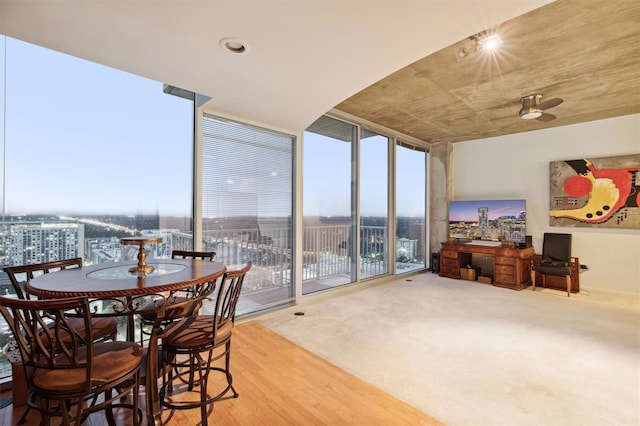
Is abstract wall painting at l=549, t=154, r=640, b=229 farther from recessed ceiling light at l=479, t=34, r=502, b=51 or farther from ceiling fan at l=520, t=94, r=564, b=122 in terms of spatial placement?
recessed ceiling light at l=479, t=34, r=502, b=51

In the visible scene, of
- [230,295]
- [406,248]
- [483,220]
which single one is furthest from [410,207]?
[230,295]

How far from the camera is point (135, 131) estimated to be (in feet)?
9.04

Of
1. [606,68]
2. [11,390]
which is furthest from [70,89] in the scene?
[606,68]

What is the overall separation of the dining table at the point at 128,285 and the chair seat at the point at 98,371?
169 mm

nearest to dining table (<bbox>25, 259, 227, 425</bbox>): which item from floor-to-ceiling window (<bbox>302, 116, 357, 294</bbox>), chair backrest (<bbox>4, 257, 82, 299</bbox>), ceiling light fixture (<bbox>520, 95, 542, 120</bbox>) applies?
chair backrest (<bbox>4, 257, 82, 299</bbox>)

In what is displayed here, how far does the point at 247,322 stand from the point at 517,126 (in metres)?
5.54

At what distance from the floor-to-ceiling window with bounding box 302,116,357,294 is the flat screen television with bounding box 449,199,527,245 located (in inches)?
96.9

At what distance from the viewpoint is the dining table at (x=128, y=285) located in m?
1.41

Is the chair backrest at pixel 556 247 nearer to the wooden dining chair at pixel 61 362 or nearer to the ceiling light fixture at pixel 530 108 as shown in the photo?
the ceiling light fixture at pixel 530 108

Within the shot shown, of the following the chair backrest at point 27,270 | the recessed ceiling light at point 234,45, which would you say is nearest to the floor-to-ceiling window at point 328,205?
the recessed ceiling light at point 234,45

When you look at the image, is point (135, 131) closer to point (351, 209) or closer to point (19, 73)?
point (19, 73)

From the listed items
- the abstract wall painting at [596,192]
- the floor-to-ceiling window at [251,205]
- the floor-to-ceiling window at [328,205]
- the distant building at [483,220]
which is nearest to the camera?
the floor-to-ceiling window at [251,205]

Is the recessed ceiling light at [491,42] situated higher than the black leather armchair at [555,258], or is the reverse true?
the recessed ceiling light at [491,42]

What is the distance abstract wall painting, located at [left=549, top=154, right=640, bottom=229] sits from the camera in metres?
4.46
